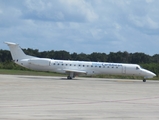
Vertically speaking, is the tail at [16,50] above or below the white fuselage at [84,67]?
above

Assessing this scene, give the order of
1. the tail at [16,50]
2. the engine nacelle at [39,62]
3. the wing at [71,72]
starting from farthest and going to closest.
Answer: the tail at [16,50], the engine nacelle at [39,62], the wing at [71,72]

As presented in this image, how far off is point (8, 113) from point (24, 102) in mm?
4016

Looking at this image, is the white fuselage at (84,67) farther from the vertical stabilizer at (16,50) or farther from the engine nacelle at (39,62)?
the vertical stabilizer at (16,50)

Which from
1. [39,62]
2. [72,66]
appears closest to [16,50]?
[39,62]

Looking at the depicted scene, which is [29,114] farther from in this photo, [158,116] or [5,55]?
[5,55]

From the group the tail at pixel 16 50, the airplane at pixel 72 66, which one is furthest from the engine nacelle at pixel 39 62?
the tail at pixel 16 50

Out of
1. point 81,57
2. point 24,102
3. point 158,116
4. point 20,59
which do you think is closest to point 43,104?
point 24,102

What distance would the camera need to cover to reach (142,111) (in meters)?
16.8

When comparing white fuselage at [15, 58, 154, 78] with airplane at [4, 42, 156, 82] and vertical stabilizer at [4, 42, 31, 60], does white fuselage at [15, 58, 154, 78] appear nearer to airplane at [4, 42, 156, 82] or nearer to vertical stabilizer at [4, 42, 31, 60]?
airplane at [4, 42, 156, 82]

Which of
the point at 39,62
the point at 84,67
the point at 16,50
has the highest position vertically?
the point at 16,50

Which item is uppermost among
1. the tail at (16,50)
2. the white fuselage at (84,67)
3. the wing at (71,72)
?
the tail at (16,50)

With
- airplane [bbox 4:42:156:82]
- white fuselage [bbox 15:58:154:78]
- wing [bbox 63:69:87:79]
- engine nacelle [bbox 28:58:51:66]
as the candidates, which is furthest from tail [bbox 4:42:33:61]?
wing [bbox 63:69:87:79]

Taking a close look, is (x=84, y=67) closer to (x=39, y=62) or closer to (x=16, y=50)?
(x=39, y=62)

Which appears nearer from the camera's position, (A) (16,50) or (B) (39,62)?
(B) (39,62)
